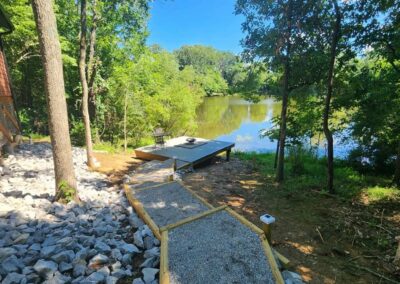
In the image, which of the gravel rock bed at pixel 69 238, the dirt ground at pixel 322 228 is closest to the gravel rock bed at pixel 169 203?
the gravel rock bed at pixel 69 238

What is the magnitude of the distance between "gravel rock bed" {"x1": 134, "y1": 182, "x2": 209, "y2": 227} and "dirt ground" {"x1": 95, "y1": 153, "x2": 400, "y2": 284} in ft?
3.50

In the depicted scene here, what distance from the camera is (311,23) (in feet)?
18.1

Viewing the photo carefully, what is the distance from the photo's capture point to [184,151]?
30.6 feet

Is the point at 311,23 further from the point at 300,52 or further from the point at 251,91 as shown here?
the point at 251,91

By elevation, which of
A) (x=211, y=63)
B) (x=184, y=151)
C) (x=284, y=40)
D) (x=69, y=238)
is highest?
(x=211, y=63)

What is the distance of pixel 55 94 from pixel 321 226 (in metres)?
5.01

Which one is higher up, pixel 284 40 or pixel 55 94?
pixel 284 40

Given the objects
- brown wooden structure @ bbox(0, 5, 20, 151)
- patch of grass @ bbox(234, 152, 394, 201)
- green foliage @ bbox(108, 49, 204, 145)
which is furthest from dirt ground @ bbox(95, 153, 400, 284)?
green foliage @ bbox(108, 49, 204, 145)

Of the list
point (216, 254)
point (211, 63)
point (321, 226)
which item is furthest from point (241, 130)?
point (211, 63)

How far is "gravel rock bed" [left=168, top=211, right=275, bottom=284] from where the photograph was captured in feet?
7.78

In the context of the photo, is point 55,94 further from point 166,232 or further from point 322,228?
point 322,228

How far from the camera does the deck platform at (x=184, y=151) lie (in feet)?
27.3

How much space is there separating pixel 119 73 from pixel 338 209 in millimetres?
9855

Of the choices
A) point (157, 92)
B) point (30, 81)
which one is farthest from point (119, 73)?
point (30, 81)
